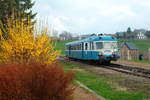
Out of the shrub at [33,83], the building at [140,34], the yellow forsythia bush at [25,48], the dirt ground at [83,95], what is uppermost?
the building at [140,34]

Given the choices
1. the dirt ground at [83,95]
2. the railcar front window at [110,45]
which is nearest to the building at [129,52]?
the railcar front window at [110,45]

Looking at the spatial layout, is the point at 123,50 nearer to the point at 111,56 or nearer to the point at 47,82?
the point at 111,56

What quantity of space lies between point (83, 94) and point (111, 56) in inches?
673

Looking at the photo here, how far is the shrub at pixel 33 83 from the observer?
582 centimetres

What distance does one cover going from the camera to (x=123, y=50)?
200 feet

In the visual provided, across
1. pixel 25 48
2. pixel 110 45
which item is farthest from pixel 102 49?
pixel 25 48

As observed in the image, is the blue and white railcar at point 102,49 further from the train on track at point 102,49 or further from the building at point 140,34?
the building at point 140,34

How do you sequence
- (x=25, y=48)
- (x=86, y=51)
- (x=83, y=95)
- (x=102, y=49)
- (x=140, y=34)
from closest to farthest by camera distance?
1. (x=83, y=95)
2. (x=25, y=48)
3. (x=102, y=49)
4. (x=86, y=51)
5. (x=140, y=34)

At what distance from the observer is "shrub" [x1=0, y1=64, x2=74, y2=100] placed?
5.82 m

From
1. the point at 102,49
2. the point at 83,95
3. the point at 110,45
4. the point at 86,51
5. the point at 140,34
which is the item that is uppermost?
the point at 140,34

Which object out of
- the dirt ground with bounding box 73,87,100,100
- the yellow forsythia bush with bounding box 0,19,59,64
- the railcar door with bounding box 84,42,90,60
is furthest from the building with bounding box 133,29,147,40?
the dirt ground with bounding box 73,87,100,100

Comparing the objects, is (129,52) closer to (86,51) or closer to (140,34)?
(86,51)

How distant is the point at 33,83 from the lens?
594 cm

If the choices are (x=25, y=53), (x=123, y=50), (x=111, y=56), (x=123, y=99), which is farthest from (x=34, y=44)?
(x=123, y=50)
